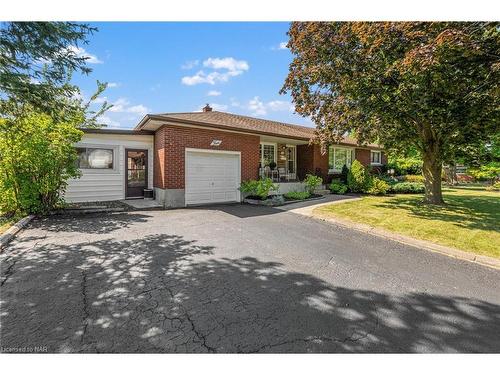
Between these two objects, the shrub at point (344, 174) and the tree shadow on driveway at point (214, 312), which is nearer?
the tree shadow on driveway at point (214, 312)

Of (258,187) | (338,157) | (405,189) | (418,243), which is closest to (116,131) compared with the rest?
(258,187)

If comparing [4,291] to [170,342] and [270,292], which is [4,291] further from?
[270,292]

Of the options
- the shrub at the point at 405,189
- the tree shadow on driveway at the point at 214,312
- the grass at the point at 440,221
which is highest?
the shrub at the point at 405,189

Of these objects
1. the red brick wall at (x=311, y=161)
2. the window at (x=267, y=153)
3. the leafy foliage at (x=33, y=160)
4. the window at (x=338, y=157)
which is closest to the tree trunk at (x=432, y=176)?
the red brick wall at (x=311, y=161)

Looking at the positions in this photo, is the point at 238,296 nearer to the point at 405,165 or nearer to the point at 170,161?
the point at 170,161

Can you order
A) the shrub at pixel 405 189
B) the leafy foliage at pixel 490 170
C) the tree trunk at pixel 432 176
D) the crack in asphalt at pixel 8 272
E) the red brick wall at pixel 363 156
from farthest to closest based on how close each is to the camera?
the leafy foliage at pixel 490 170, the red brick wall at pixel 363 156, the shrub at pixel 405 189, the tree trunk at pixel 432 176, the crack in asphalt at pixel 8 272

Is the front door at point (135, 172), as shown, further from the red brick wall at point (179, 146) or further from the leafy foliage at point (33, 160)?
the leafy foliage at point (33, 160)

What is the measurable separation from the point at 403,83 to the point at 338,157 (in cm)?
1047

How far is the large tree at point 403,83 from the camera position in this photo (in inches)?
212

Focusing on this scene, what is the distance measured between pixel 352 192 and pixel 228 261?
44.4ft

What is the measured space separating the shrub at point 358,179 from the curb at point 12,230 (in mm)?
15575

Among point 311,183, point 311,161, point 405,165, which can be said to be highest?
point 405,165

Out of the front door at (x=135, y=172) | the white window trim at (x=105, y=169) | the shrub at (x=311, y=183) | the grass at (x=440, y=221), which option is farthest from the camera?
the shrub at (x=311, y=183)

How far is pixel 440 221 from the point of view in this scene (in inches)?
305
